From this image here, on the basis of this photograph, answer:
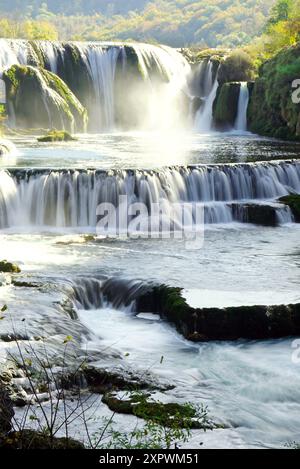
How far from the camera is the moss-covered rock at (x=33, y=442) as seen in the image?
7102 mm

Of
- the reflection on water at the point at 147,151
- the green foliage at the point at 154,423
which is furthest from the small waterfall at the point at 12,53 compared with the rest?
the green foliage at the point at 154,423

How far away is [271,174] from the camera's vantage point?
2295 centimetres

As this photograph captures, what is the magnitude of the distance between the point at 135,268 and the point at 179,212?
221 inches

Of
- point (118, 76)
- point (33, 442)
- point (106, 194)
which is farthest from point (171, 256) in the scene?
point (118, 76)

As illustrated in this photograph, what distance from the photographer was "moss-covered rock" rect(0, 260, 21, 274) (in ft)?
46.9

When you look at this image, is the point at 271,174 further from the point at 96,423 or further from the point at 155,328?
the point at 96,423

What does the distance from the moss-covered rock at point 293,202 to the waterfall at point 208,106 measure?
19.0 m

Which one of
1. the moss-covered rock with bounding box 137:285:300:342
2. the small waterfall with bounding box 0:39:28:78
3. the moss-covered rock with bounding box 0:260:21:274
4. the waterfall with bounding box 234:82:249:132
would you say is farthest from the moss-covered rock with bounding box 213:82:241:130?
the moss-covered rock with bounding box 137:285:300:342

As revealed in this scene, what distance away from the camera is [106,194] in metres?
20.4

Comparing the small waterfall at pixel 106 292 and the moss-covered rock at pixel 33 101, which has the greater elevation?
the moss-covered rock at pixel 33 101

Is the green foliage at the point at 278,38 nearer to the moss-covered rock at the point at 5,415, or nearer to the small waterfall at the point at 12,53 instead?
the small waterfall at the point at 12,53

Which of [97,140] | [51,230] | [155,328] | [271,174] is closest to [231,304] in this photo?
[155,328]

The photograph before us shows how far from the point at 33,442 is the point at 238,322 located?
5434mm

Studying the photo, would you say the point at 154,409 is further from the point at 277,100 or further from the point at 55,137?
the point at 277,100
